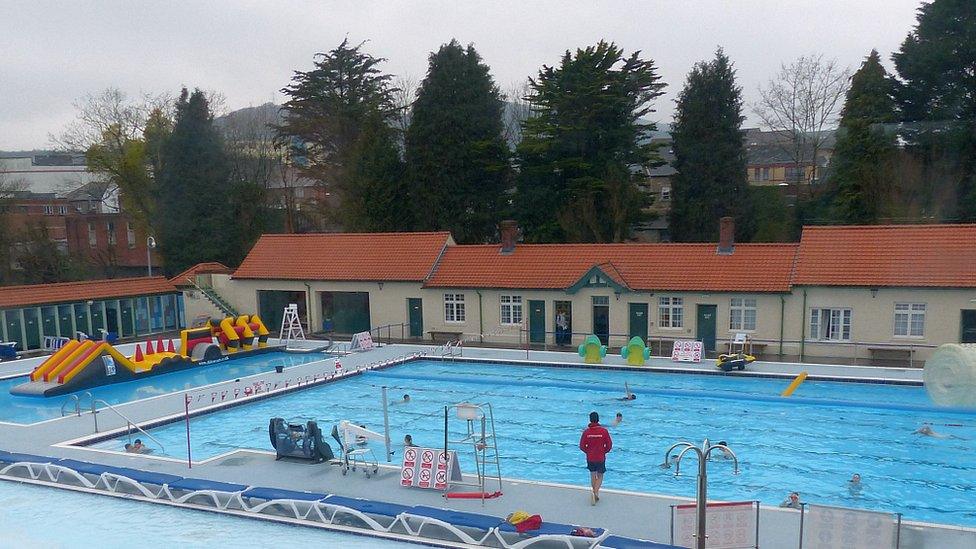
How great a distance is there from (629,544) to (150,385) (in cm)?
1948

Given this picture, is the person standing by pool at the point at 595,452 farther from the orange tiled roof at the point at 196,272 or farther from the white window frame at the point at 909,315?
the orange tiled roof at the point at 196,272

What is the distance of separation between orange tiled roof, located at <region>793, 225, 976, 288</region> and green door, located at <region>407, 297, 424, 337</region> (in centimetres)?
Answer: 1479

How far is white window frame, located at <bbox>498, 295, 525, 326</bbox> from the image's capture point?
30.7 meters

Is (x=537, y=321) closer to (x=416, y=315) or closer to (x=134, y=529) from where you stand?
(x=416, y=315)

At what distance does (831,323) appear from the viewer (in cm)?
2650

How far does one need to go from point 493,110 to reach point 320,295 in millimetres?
16416

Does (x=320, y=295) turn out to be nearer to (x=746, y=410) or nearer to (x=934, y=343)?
(x=746, y=410)

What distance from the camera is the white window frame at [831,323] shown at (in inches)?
1033

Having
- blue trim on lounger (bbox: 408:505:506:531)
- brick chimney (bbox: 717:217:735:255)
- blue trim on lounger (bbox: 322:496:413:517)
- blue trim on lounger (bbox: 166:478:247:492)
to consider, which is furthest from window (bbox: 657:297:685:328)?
blue trim on lounger (bbox: 166:478:247:492)

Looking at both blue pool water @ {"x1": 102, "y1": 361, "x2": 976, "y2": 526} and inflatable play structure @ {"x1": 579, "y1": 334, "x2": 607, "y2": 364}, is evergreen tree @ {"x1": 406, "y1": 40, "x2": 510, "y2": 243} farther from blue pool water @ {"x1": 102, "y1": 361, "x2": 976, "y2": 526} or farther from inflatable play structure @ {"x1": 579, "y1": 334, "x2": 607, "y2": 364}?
inflatable play structure @ {"x1": 579, "y1": 334, "x2": 607, "y2": 364}

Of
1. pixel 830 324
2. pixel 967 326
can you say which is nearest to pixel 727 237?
pixel 830 324

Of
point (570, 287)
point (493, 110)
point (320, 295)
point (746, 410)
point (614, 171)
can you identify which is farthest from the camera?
point (493, 110)

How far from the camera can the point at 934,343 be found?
2506 centimetres

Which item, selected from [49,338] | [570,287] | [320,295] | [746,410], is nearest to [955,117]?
[570,287]
